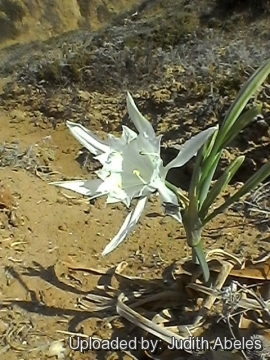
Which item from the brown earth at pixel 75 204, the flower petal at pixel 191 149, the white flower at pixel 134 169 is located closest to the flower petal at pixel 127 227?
the white flower at pixel 134 169

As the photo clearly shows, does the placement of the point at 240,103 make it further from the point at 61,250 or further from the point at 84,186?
Result: the point at 61,250

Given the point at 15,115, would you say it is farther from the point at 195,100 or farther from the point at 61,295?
the point at 61,295

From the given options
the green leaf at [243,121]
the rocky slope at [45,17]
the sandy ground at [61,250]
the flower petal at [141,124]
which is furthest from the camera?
the rocky slope at [45,17]

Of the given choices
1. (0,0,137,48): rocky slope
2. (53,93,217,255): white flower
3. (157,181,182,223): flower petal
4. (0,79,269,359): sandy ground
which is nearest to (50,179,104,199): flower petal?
(53,93,217,255): white flower

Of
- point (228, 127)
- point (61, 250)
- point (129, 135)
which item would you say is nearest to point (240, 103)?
point (228, 127)

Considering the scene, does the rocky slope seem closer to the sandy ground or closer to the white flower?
the sandy ground

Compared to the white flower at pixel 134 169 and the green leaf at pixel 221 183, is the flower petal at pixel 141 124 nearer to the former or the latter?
the white flower at pixel 134 169

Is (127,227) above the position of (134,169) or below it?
below
